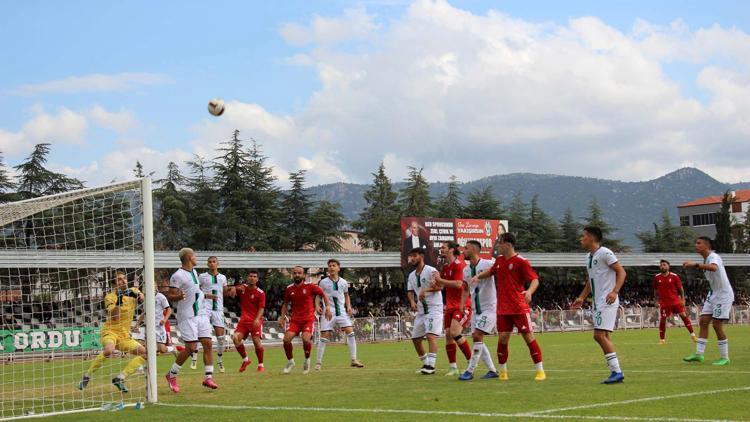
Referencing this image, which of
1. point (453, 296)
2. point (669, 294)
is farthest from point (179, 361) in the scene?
point (669, 294)

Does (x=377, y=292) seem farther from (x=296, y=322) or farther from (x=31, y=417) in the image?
(x=31, y=417)

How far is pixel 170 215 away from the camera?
68.7m

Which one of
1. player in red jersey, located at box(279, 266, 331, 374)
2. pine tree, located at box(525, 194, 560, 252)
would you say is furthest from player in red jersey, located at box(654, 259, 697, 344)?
pine tree, located at box(525, 194, 560, 252)

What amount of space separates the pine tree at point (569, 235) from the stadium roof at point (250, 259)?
21.7 metres

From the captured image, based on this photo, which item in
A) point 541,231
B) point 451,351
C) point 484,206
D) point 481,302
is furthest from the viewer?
point 541,231

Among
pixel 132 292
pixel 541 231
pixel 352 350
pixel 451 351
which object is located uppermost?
pixel 541 231

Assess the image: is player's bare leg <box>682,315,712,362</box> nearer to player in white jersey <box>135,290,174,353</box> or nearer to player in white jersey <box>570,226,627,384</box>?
player in white jersey <box>570,226,627,384</box>

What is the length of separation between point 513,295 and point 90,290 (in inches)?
346

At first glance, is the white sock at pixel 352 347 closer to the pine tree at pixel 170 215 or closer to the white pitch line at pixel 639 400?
the white pitch line at pixel 639 400

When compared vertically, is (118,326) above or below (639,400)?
above

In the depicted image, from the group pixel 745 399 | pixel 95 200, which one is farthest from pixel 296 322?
pixel 745 399

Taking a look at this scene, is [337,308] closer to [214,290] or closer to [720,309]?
[214,290]

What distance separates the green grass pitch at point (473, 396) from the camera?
33.1ft

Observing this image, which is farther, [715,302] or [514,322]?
[715,302]
